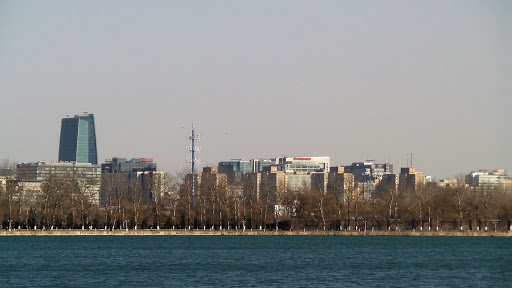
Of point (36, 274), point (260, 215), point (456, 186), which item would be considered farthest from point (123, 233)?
point (36, 274)

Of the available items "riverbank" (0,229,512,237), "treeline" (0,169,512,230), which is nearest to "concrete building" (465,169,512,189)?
"treeline" (0,169,512,230)

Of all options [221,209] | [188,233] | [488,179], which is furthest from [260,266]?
[221,209]

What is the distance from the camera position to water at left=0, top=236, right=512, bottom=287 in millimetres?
49875

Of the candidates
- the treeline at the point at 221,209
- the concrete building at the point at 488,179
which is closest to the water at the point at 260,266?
the concrete building at the point at 488,179

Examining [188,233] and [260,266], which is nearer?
[260,266]

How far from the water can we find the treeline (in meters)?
23.6

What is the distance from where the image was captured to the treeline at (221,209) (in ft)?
364

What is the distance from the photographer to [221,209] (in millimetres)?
117312

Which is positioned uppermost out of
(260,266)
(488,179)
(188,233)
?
(488,179)

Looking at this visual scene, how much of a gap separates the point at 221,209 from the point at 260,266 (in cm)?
5633

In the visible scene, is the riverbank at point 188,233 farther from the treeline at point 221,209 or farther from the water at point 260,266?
the water at point 260,266

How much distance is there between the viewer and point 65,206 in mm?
114312

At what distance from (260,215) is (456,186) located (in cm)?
2308

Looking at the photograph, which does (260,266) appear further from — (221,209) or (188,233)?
(221,209)
